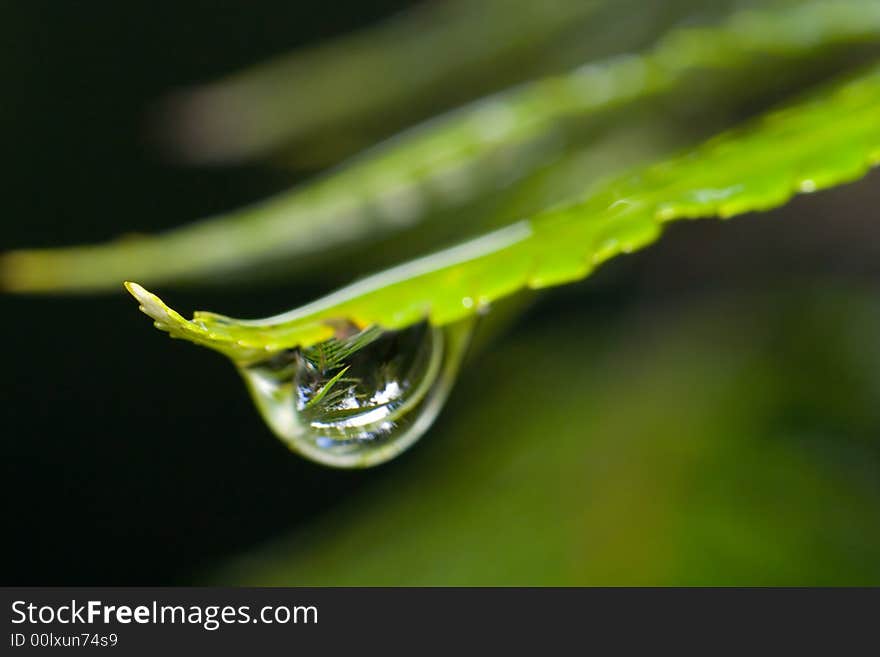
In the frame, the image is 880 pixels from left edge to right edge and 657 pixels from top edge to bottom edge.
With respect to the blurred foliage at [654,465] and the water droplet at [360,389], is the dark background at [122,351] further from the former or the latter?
the water droplet at [360,389]

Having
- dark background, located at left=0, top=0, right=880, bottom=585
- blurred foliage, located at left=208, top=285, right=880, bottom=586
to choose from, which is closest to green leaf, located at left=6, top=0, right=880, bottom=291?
blurred foliage, located at left=208, top=285, right=880, bottom=586

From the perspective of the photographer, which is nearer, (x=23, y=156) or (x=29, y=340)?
(x=29, y=340)

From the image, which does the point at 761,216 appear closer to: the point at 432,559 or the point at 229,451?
the point at 432,559

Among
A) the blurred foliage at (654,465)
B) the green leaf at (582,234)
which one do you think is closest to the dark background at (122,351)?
the blurred foliage at (654,465)

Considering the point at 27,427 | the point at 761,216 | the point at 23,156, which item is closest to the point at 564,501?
the point at 761,216

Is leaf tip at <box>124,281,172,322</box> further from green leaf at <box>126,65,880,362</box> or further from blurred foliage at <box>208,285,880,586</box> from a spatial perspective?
blurred foliage at <box>208,285,880,586</box>
